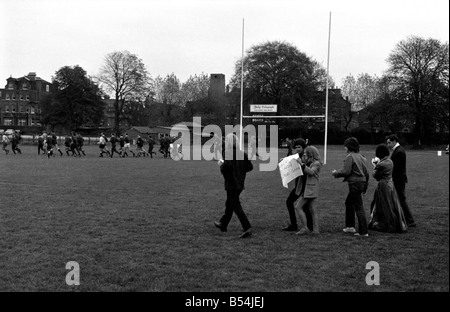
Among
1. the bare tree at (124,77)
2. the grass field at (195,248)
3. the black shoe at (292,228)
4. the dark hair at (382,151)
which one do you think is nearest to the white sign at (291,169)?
the black shoe at (292,228)

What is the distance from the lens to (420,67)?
59.0 metres

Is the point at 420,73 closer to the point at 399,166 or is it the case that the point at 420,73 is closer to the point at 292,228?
the point at 399,166

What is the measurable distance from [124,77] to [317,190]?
69.6 metres

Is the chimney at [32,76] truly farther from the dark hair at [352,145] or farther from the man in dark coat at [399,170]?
the dark hair at [352,145]

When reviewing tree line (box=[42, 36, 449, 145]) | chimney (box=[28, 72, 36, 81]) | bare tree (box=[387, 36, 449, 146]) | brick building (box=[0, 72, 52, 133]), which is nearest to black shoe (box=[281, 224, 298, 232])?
tree line (box=[42, 36, 449, 145])

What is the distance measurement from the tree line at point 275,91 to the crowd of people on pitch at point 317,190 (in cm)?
988

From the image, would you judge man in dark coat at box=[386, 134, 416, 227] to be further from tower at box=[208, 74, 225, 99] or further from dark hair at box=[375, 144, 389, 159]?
tower at box=[208, 74, 225, 99]

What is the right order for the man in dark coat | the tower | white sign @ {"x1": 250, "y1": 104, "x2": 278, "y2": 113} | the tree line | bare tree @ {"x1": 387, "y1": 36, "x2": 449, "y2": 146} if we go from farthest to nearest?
the tower < bare tree @ {"x1": 387, "y1": 36, "x2": 449, "y2": 146} < the tree line < white sign @ {"x1": 250, "y1": 104, "x2": 278, "y2": 113} < the man in dark coat

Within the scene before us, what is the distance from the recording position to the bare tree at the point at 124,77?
74.9 metres

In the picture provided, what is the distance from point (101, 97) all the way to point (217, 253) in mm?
79855

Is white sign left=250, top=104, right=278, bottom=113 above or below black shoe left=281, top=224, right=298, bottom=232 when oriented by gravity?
above

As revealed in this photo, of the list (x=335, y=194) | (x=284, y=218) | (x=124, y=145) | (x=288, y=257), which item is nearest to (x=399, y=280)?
(x=288, y=257)

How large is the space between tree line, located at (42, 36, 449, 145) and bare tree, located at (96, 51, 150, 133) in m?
0.15

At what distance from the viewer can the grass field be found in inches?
239
